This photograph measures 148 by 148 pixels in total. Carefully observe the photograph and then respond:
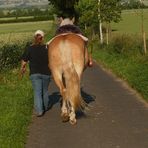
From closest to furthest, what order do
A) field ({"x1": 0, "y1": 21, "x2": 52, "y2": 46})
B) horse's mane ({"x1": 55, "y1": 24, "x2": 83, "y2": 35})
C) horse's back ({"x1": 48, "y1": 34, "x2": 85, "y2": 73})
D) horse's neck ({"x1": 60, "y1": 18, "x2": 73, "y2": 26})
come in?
horse's back ({"x1": 48, "y1": 34, "x2": 85, "y2": 73}) → horse's mane ({"x1": 55, "y1": 24, "x2": 83, "y2": 35}) → horse's neck ({"x1": 60, "y1": 18, "x2": 73, "y2": 26}) → field ({"x1": 0, "y1": 21, "x2": 52, "y2": 46})

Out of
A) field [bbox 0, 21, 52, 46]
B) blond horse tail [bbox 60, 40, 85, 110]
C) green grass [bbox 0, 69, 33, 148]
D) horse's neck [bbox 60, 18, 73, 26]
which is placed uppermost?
horse's neck [bbox 60, 18, 73, 26]

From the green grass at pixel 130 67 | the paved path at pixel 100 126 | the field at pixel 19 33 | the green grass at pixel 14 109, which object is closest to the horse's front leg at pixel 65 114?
the paved path at pixel 100 126

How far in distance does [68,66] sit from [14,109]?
1.70m

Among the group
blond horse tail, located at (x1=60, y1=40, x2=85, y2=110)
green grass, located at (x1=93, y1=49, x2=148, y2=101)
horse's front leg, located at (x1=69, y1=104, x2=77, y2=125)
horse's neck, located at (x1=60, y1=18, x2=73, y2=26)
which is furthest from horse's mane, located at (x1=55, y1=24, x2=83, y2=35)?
green grass, located at (x1=93, y1=49, x2=148, y2=101)

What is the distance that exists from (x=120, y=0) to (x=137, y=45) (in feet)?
22.2

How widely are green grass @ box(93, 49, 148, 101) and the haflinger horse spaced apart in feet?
9.10

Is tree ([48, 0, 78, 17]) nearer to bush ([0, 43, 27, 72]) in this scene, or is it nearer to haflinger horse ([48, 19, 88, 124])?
bush ([0, 43, 27, 72])

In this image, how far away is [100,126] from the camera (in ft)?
31.7

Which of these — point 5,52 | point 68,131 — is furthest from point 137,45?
point 68,131

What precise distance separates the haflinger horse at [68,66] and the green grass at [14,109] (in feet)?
2.91

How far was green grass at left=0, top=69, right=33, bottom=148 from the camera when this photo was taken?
8562mm

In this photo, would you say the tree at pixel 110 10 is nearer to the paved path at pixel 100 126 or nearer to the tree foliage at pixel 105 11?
the tree foliage at pixel 105 11

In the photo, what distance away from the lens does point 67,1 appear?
63.5 m

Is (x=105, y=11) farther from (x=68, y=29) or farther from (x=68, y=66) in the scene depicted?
(x=68, y=66)
